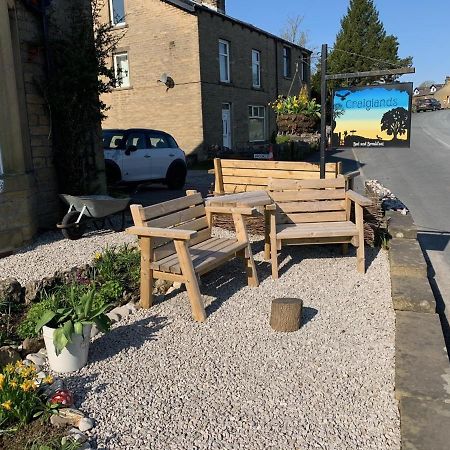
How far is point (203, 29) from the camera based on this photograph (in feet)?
64.7

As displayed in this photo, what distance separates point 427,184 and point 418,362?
1065 cm

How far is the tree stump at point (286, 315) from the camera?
383 centimetres

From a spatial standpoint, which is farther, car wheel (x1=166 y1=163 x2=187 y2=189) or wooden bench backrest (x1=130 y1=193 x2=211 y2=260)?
car wheel (x1=166 y1=163 x2=187 y2=189)

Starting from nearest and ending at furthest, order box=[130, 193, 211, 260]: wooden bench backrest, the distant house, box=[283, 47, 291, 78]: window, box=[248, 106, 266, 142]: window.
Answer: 1. box=[130, 193, 211, 260]: wooden bench backrest
2. box=[248, 106, 266, 142]: window
3. box=[283, 47, 291, 78]: window
4. the distant house

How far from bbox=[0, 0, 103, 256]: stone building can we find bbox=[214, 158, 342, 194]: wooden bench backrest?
101 inches

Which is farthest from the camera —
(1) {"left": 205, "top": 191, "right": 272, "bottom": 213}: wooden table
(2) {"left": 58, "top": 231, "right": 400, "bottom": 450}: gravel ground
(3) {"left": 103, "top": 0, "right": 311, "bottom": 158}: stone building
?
(3) {"left": 103, "top": 0, "right": 311, "bottom": 158}: stone building

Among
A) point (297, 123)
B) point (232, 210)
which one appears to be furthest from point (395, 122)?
point (297, 123)

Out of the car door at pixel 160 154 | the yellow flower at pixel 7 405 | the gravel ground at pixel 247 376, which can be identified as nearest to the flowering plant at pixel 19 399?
the yellow flower at pixel 7 405

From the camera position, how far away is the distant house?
8201cm

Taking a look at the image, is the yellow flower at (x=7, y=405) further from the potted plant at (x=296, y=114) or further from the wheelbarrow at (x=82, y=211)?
the potted plant at (x=296, y=114)

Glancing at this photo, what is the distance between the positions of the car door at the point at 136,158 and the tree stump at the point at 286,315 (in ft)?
27.7

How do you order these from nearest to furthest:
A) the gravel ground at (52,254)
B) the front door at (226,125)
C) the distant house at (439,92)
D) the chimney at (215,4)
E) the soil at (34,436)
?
the soil at (34,436) < the gravel ground at (52,254) < the front door at (226,125) < the chimney at (215,4) < the distant house at (439,92)

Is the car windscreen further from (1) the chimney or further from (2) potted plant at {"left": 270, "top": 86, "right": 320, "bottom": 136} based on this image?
(2) potted plant at {"left": 270, "top": 86, "right": 320, "bottom": 136}

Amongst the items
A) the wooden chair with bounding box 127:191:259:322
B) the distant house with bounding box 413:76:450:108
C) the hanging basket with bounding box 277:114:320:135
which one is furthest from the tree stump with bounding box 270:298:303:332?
the distant house with bounding box 413:76:450:108
